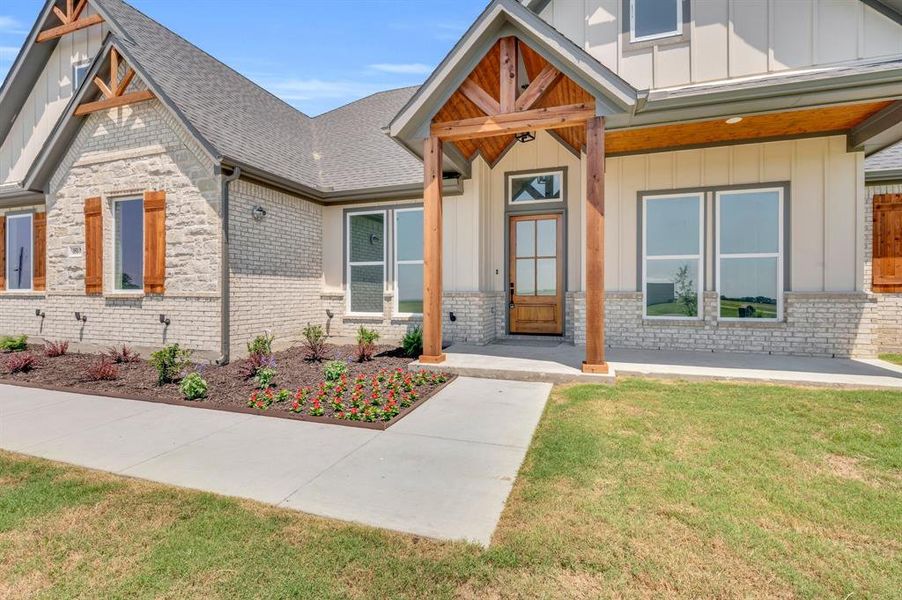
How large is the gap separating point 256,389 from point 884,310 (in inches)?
441

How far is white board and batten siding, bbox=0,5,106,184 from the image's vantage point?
10.0 meters

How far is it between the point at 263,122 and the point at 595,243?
28.3 ft

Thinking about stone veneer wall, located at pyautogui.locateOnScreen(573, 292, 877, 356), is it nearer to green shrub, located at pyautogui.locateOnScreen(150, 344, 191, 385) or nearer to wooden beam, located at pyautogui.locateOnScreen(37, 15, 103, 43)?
green shrub, located at pyautogui.locateOnScreen(150, 344, 191, 385)

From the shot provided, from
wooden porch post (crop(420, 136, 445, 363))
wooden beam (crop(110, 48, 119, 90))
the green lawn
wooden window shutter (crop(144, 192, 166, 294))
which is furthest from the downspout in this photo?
the green lawn

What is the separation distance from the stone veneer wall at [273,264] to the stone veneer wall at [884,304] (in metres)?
11.3

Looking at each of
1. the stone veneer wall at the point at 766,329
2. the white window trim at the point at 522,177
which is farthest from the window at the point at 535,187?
the stone veneer wall at the point at 766,329

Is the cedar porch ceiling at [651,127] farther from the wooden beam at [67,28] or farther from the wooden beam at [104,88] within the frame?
the wooden beam at [67,28]

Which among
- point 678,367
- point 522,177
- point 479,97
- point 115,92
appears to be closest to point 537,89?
point 479,97

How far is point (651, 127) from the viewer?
662cm

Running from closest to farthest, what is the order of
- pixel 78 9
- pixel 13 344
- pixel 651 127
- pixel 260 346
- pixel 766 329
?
1. pixel 651 127
2. pixel 766 329
3. pixel 260 346
4. pixel 13 344
5. pixel 78 9

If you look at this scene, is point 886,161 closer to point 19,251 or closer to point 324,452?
point 324,452

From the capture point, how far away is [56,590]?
207 cm

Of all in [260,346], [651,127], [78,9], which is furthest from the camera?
[78,9]

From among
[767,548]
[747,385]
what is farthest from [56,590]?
[747,385]
